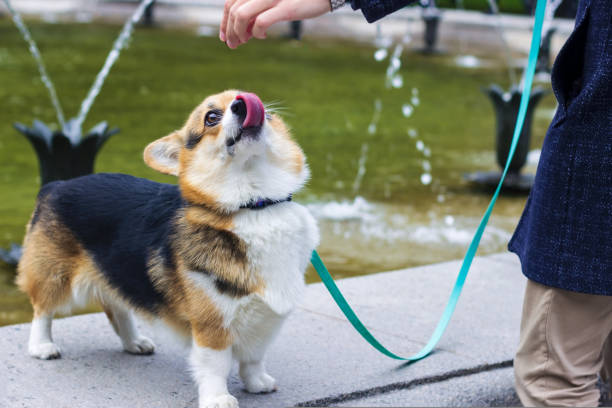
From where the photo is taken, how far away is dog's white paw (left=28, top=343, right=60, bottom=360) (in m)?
3.33

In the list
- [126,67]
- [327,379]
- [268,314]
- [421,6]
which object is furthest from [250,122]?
[421,6]

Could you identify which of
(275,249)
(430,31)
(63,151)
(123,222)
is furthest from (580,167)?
(430,31)

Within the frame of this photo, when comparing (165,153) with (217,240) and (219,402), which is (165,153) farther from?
(219,402)

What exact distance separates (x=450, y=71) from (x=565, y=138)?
1313cm

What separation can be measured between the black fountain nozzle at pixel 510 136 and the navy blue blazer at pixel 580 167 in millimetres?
4670

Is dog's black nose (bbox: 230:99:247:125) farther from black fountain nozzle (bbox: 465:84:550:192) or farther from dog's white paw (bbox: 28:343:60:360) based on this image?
black fountain nozzle (bbox: 465:84:550:192)

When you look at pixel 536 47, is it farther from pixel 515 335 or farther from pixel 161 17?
pixel 161 17

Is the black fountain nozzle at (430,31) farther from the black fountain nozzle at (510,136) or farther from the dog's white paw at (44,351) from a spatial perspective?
the dog's white paw at (44,351)

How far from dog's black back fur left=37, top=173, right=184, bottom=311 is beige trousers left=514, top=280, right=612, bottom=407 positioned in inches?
48.5

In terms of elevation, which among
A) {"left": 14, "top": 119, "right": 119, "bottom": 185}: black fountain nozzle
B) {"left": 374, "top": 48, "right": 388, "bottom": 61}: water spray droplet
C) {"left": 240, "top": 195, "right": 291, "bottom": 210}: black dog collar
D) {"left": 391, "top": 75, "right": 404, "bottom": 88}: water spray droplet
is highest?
{"left": 240, "top": 195, "right": 291, "bottom": 210}: black dog collar

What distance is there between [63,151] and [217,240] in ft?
7.49

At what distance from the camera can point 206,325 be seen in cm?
284

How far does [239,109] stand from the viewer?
271 centimetres

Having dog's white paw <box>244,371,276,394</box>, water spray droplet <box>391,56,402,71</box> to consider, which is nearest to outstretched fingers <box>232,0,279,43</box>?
dog's white paw <box>244,371,276,394</box>
